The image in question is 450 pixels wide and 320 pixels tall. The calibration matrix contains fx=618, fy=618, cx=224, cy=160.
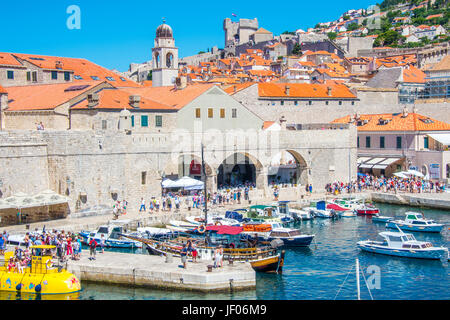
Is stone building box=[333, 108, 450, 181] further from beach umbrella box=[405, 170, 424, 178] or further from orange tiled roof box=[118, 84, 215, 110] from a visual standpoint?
orange tiled roof box=[118, 84, 215, 110]

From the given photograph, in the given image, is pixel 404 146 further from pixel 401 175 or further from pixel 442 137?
pixel 401 175

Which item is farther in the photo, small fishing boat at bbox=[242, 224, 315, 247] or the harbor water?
small fishing boat at bbox=[242, 224, 315, 247]

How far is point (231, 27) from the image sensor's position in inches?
6471

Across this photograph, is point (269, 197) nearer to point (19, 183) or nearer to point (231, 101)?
point (231, 101)

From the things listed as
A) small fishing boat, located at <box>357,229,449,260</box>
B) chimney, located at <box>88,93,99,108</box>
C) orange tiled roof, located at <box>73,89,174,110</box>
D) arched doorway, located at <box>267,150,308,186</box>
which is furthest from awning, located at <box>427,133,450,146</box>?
chimney, located at <box>88,93,99,108</box>

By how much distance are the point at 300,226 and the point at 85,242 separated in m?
13.3

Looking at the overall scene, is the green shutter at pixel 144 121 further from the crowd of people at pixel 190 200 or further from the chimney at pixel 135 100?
the crowd of people at pixel 190 200

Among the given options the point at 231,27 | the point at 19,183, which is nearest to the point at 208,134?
the point at 19,183

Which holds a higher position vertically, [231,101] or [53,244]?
[231,101]

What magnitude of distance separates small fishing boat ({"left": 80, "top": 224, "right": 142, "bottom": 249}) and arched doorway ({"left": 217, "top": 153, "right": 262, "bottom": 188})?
16029 mm

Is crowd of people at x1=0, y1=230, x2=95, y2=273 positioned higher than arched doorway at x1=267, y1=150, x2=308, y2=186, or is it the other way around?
arched doorway at x1=267, y1=150, x2=308, y2=186

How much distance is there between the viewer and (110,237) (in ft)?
102

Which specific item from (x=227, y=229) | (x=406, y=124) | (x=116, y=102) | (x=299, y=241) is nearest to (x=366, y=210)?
(x=299, y=241)

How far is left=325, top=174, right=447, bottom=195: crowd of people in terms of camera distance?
Answer: 46.2 m
